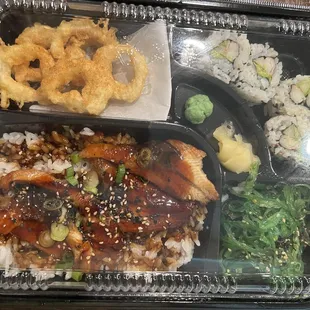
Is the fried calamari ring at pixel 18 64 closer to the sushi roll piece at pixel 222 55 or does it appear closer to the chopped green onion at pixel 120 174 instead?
the chopped green onion at pixel 120 174

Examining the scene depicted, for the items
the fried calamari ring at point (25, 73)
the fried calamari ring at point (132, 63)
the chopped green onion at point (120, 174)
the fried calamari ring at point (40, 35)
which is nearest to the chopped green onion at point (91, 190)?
the chopped green onion at point (120, 174)

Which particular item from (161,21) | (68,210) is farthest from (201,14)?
(68,210)

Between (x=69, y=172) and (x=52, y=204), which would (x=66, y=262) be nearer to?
(x=52, y=204)

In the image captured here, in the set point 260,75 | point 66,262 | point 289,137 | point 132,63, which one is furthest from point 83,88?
point 289,137

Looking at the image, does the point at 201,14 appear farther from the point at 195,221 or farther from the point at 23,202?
the point at 23,202

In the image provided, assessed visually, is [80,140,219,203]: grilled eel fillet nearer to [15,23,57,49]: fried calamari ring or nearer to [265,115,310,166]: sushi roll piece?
[265,115,310,166]: sushi roll piece

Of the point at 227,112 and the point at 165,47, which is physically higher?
the point at 165,47
